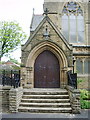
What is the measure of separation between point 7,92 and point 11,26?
1034cm

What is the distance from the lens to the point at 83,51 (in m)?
15.2

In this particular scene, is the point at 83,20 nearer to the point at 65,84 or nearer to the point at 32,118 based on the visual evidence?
the point at 65,84

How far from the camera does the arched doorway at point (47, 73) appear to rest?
1175 cm

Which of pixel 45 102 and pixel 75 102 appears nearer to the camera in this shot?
pixel 75 102

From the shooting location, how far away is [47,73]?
38.7ft

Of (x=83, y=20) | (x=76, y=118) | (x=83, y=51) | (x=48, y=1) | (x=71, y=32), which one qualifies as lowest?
(x=76, y=118)

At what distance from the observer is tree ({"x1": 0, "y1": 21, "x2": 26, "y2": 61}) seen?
16.5 meters

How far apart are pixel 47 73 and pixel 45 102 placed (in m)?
3.38

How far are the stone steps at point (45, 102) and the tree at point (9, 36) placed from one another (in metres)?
8.70

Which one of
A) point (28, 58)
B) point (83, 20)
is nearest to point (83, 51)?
point (83, 20)

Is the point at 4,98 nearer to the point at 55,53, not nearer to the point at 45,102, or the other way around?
the point at 45,102

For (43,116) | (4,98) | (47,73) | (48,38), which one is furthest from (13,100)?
(48,38)

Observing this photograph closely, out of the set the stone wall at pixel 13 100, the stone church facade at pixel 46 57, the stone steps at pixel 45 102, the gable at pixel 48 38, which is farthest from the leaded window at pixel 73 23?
the stone wall at pixel 13 100

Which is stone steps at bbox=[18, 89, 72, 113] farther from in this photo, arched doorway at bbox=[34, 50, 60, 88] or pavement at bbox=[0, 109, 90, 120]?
arched doorway at bbox=[34, 50, 60, 88]
